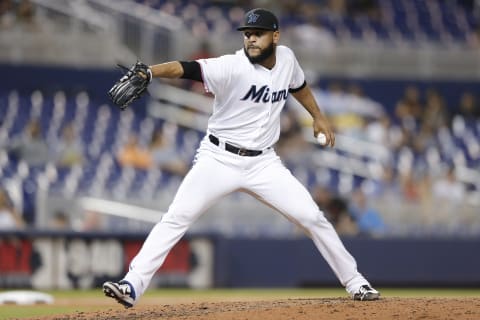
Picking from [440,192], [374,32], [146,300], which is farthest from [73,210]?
[374,32]

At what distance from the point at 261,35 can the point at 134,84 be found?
996 mm

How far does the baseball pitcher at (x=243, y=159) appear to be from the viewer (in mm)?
6859

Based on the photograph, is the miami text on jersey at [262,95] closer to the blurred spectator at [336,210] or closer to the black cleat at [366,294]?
the black cleat at [366,294]

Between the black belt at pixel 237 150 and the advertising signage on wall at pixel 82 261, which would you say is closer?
the black belt at pixel 237 150

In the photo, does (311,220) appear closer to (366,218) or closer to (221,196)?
(221,196)

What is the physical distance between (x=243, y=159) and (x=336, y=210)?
20.8 feet

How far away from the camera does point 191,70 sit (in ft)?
22.0

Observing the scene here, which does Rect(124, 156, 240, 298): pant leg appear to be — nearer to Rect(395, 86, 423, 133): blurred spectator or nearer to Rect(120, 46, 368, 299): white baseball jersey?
Rect(120, 46, 368, 299): white baseball jersey

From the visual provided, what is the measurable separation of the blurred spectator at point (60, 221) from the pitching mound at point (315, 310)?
209 inches

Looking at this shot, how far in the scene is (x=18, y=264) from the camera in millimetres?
12367

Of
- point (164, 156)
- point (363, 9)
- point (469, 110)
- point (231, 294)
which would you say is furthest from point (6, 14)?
point (469, 110)

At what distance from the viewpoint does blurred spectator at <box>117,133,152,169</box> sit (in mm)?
14492

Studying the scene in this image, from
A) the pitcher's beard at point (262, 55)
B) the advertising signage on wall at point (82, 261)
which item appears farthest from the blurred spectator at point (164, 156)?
the pitcher's beard at point (262, 55)

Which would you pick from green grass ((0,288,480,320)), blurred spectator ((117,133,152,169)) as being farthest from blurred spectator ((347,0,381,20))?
green grass ((0,288,480,320))
